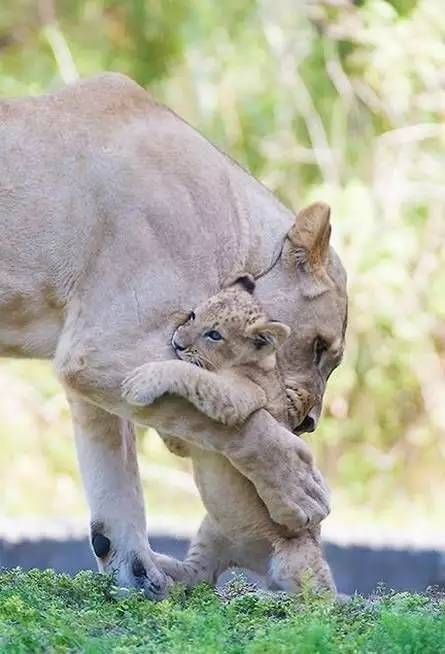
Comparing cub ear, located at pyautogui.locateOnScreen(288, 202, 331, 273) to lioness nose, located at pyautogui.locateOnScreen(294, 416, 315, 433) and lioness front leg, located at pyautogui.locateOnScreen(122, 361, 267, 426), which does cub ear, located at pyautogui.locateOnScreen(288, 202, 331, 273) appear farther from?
lioness front leg, located at pyautogui.locateOnScreen(122, 361, 267, 426)

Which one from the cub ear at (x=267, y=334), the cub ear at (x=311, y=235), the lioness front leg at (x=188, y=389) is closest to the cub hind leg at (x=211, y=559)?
the lioness front leg at (x=188, y=389)

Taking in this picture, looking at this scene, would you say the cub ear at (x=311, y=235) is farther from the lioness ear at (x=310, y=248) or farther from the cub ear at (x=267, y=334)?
the cub ear at (x=267, y=334)

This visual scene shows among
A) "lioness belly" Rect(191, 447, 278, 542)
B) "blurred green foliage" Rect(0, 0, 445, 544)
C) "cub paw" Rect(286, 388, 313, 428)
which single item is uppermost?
"blurred green foliage" Rect(0, 0, 445, 544)

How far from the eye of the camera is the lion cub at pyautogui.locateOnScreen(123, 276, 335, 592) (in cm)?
566

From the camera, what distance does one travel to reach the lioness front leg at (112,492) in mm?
6305

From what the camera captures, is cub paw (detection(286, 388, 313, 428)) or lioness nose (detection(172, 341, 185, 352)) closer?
lioness nose (detection(172, 341, 185, 352))

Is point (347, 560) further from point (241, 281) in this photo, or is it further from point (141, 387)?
point (141, 387)

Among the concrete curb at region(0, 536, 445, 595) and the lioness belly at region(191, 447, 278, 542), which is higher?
the concrete curb at region(0, 536, 445, 595)

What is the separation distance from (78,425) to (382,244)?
6.34 m

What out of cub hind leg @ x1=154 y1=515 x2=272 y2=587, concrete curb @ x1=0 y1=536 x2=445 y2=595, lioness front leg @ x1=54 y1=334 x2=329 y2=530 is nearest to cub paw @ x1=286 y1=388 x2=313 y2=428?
lioness front leg @ x1=54 y1=334 x2=329 y2=530

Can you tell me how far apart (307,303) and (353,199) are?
21.6ft

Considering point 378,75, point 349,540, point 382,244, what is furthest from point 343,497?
point 349,540

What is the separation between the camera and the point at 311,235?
609 cm

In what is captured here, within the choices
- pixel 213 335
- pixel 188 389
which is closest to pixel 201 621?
pixel 188 389
